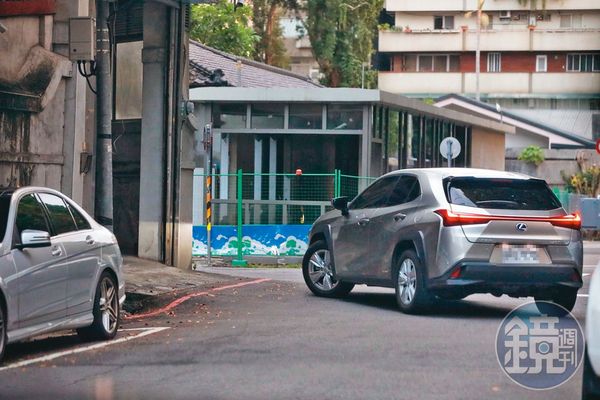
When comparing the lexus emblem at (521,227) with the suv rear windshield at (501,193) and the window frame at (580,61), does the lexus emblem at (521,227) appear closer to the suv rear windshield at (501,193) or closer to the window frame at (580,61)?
the suv rear windshield at (501,193)

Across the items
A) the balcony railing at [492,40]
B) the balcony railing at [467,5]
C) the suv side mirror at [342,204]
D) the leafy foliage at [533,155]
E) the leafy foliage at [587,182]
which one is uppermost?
the balcony railing at [467,5]

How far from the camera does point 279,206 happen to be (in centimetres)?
3000

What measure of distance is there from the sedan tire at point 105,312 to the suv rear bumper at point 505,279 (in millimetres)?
3279

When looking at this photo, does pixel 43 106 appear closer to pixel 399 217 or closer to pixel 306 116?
pixel 399 217

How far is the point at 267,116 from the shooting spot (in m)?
32.5

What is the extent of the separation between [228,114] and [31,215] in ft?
70.3

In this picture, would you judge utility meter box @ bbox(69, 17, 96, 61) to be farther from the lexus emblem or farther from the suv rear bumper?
the lexus emblem

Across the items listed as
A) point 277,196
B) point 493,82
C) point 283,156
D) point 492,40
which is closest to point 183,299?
point 277,196

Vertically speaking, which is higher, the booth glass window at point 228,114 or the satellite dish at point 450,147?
the booth glass window at point 228,114

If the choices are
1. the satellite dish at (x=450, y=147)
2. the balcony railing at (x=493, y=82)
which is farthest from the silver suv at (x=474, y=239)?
the balcony railing at (x=493, y=82)

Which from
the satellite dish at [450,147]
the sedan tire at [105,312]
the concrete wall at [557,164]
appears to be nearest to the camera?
the sedan tire at [105,312]

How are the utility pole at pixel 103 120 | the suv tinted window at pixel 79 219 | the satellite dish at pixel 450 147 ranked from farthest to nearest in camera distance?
1. the satellite dish at pixel 450 147
2. the utility pole at pixel 103 120
3. the suv tinted window at pixel 79 219

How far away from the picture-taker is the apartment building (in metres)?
66.0

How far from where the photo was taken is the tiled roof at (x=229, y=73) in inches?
1321
